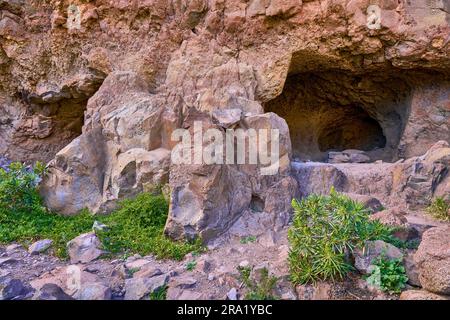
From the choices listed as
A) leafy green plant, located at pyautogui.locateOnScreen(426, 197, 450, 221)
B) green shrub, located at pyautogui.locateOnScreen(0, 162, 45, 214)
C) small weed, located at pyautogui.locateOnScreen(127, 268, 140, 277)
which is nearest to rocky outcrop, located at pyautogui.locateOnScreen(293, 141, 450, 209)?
leafy green plant, located at pyautogui.locateOnScreen(426, 197, 450, 221)

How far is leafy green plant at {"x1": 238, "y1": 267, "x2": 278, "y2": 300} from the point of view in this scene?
3.01 meters

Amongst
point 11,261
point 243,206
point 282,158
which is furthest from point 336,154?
point 11,261

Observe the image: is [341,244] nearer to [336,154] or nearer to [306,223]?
[306,223]

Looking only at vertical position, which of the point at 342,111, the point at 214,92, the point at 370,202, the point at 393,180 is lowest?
the point at 370,202

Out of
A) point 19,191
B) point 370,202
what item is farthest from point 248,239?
point 19,191

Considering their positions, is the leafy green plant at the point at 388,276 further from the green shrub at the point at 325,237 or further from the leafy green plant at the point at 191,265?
the leafy green plant at the point at 191,265

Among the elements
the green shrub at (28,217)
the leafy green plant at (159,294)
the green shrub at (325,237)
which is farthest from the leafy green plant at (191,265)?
the green shrub at (28,217)

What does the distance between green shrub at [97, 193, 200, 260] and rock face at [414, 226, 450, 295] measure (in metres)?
2.04

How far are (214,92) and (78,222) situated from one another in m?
3.02

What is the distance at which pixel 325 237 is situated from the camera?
3121 mm

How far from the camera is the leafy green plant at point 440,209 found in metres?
4.43

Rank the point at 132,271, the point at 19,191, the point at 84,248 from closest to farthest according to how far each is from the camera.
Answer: the point at 132,271
the point at 84,248
the point at 19,191

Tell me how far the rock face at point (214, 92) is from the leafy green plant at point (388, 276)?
4.88ft

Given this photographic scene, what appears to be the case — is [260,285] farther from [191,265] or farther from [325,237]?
[191,265]
